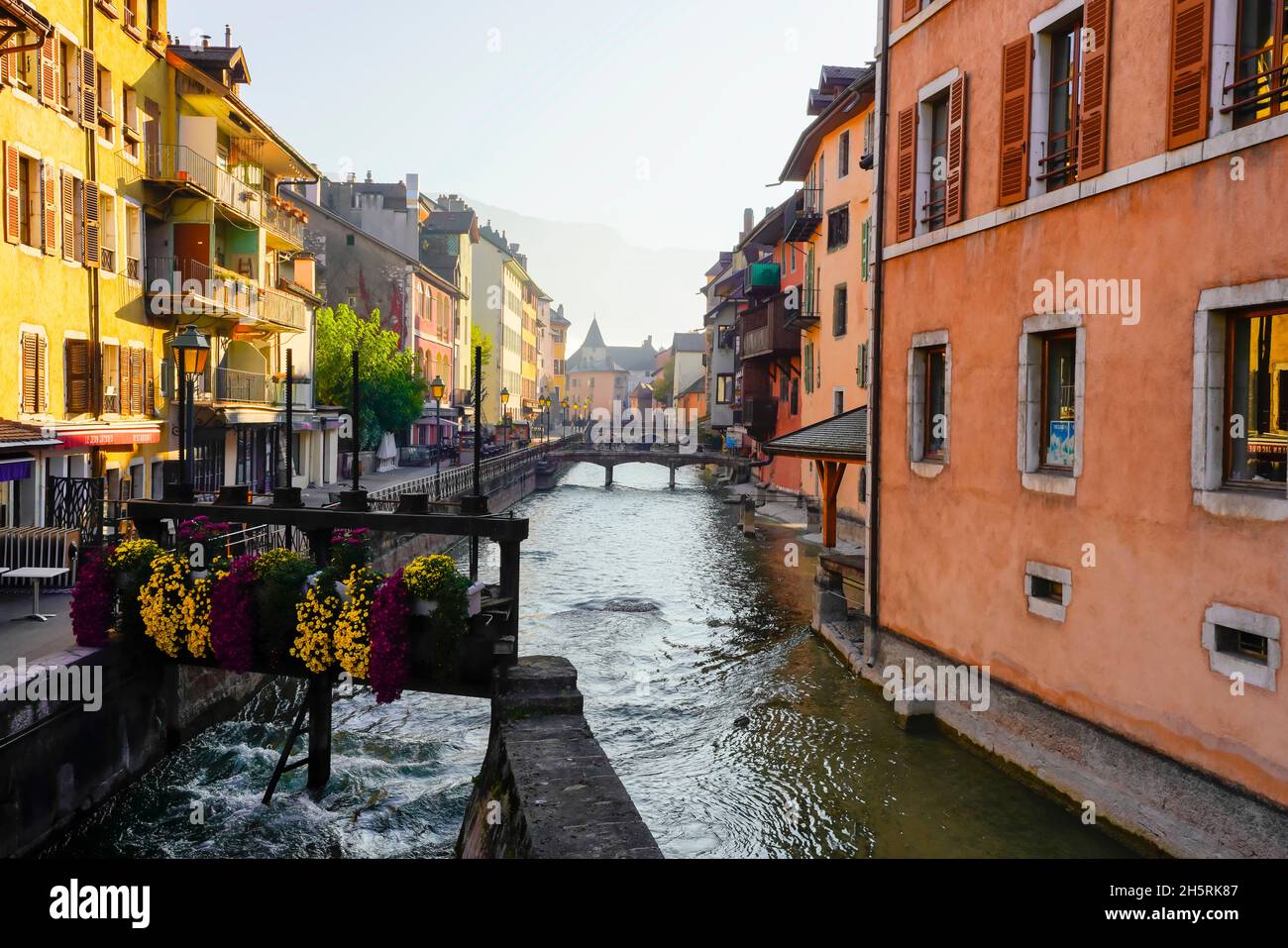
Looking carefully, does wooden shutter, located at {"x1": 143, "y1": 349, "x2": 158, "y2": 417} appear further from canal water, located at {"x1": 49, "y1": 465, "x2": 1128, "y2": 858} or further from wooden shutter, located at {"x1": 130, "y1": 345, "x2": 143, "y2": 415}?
canal water, located at {"x1": 49, "y1": 465, "x2": 1128, "y2": 858}

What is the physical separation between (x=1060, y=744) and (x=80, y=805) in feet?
32.3

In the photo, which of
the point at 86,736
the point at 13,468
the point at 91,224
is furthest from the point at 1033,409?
the point at 91,224

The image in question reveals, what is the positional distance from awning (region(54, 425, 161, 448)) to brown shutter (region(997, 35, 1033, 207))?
1534 cm

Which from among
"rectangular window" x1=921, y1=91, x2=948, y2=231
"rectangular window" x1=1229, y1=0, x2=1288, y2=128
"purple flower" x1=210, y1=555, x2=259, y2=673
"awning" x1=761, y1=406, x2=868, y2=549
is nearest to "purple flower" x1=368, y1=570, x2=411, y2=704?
"purple flower" x1=210, y1=555, x2=259, y2=673

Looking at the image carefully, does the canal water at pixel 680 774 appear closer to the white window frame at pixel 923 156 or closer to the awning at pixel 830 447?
the awning at pixel 830 447

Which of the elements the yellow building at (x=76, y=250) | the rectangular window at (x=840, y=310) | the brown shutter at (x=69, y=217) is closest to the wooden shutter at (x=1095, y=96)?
the yellow building at (x=76, y=250)

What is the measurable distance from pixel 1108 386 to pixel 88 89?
20.5m

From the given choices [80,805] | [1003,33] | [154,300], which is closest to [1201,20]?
[1003,33]

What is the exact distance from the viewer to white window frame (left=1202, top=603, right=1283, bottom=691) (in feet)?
25.3

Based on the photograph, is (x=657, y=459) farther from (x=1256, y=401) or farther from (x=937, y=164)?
(x=1256, y=401)

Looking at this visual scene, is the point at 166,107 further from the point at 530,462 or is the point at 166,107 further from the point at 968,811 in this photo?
the point at 530,462

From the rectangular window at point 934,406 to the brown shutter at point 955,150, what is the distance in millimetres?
1737

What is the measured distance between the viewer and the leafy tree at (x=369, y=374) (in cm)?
4100

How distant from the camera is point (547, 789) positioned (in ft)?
22.0
